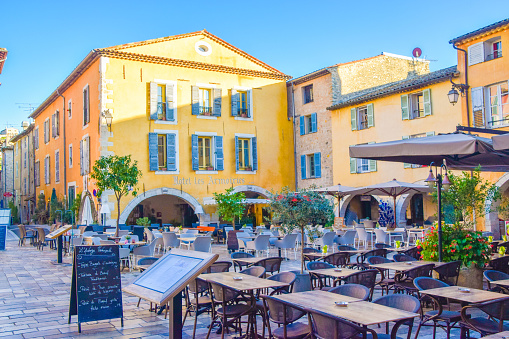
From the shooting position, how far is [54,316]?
6.73 meters

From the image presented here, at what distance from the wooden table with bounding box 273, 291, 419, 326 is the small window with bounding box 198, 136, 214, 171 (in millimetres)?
17863

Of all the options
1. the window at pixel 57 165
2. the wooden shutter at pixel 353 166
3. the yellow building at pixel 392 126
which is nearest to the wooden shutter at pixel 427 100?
the yellow building at pixel 392 126

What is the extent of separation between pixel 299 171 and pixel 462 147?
1818 centimetres

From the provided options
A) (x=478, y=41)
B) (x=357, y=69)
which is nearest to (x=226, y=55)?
(x=357, y=69)

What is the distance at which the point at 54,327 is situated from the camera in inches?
243

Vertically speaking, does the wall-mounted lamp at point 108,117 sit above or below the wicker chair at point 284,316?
above

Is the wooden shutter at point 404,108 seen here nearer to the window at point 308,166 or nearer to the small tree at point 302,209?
the window at point 308,166

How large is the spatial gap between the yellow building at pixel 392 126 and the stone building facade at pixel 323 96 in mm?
448

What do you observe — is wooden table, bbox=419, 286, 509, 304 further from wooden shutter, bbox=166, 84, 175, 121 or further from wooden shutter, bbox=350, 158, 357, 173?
wooden shutter, bbox=166, 84, 175, 121

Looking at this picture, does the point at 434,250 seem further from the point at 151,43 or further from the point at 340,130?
the point at 151,43

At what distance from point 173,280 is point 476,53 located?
16154 mm

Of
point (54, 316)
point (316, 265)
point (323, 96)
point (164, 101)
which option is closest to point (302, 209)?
point (316, 265)

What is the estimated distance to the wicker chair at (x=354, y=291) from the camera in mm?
4684

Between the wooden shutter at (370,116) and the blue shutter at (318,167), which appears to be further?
the blue shutter at (318,167)
